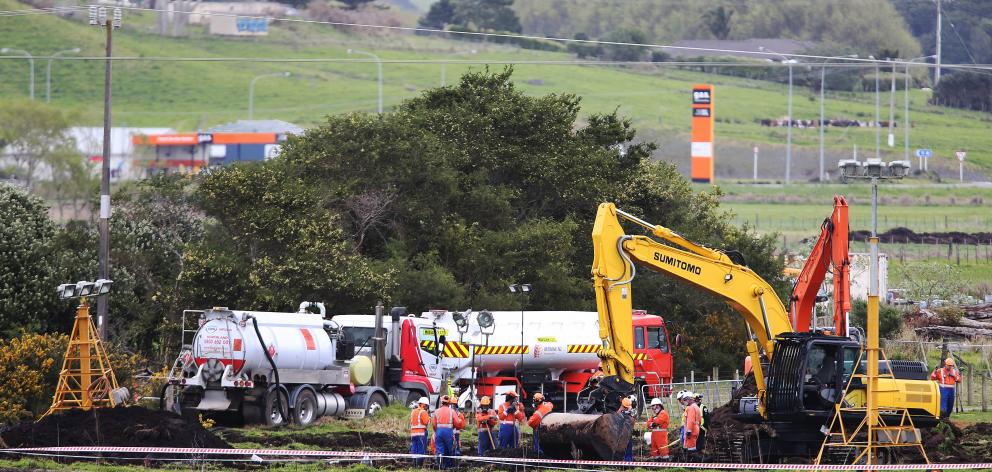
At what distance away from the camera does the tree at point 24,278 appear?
38719 mm

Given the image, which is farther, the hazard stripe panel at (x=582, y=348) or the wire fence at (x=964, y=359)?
the hazard stripe panel at (x=582, y=348)

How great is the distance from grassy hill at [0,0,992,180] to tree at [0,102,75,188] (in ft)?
177

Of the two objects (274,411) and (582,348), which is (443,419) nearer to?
(274,411)

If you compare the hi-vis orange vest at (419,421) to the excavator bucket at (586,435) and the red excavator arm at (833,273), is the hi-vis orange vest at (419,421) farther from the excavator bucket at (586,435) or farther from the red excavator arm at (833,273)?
the red excavator arm at (833,273)

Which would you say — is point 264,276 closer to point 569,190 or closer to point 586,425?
point 569,190

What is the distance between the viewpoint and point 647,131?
534 ft

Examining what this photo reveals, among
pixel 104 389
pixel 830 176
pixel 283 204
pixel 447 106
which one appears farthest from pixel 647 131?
pixel 104 389

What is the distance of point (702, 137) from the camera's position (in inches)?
5994

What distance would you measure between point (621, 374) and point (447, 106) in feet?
86.1

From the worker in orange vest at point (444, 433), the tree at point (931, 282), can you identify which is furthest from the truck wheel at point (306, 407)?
the tree at point (931, 282)

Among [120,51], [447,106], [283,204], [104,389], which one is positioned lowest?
[104,389]

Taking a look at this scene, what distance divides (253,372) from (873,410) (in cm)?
1442

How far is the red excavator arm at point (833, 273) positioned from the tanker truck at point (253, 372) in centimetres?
1125

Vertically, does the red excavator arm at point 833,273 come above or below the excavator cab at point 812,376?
above
